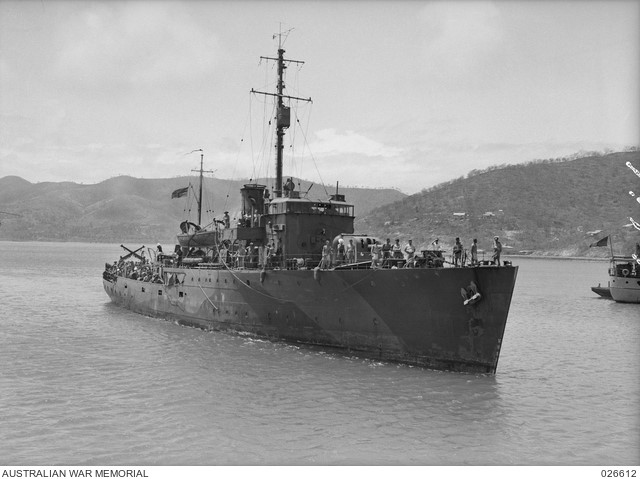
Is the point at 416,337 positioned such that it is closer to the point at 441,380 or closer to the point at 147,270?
the point at 441,380

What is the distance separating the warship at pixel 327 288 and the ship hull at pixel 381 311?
0.03m

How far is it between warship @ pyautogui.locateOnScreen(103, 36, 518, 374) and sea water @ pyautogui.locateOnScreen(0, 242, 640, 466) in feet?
2.68

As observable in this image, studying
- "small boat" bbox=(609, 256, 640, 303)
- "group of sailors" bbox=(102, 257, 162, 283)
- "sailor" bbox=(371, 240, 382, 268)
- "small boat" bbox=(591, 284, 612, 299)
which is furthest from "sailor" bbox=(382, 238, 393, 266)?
"small boat" bbox=(591, 284, 612, 299)

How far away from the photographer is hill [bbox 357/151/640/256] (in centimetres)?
11881

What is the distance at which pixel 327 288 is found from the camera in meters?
20.4

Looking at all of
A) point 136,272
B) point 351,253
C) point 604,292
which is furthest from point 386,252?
point 604,292

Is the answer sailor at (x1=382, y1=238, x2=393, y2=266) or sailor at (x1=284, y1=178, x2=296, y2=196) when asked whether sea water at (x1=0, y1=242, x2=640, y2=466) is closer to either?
sailor at (x1=382, y1=238, x2=393, y2=266)

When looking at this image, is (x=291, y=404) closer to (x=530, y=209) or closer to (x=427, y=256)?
(x=427, y=256)

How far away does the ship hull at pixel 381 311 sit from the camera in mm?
17688

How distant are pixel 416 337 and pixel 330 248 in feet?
14.8

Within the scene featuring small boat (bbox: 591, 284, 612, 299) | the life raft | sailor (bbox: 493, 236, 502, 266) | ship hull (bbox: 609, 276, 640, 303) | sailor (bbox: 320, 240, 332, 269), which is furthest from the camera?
small boat (bbox: 591, 284, 612, 299)

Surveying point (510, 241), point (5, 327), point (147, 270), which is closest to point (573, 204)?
point (510, 241)

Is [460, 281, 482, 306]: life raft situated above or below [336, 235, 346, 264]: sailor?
below
